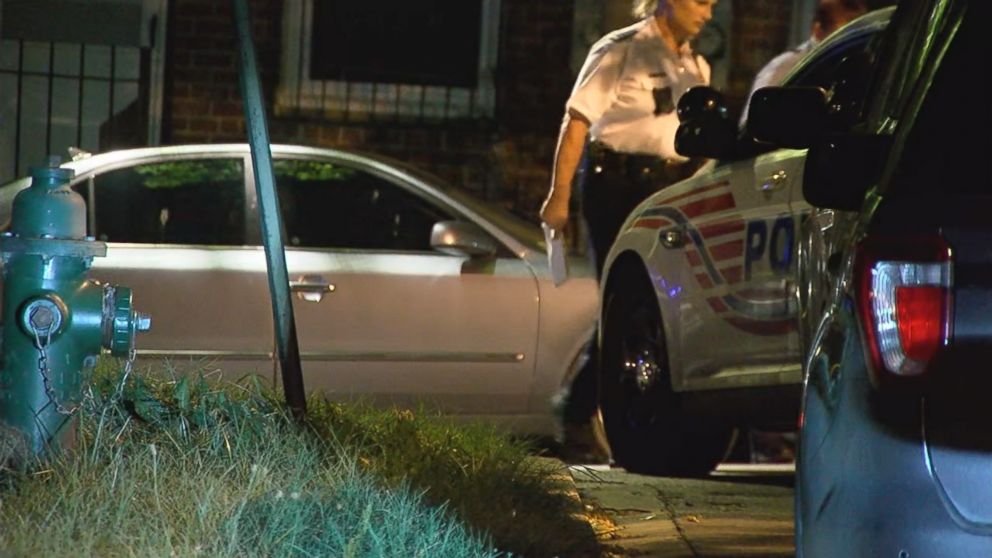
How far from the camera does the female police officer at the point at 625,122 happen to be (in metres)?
7.92

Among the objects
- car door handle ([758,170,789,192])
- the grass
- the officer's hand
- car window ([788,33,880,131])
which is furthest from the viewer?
the officer's hand

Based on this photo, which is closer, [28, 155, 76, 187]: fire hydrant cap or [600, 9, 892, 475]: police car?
[28, 155, 76, 187]: fire hydrant cap

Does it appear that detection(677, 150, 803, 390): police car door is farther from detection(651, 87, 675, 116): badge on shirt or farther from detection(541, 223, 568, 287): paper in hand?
detection(541, 223, 568, 287): paper in hand

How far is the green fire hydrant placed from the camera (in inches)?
204

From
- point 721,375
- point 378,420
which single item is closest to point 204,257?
point 378,420

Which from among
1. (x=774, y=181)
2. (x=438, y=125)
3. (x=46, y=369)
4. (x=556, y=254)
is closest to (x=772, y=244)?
(x=774, y=181)

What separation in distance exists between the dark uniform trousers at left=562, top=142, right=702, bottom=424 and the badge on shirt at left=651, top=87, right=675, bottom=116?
0.20 metres

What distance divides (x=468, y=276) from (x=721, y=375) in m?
1.87

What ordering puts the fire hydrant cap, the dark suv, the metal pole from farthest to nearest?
the metal pole
the fire hydrant cap
the dark suv

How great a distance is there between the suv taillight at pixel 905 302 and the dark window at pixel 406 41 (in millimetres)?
8751

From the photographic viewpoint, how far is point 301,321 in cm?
816

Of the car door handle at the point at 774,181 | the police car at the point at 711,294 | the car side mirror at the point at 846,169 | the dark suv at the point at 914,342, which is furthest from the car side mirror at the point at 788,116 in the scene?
the car door handle at the point at 774,181

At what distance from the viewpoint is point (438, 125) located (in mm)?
12016

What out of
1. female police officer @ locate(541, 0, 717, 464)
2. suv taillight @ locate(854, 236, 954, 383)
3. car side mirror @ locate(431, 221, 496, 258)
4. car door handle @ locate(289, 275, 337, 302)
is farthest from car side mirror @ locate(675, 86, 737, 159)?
suv taillight @ locate(854, 236, 954, 383)
